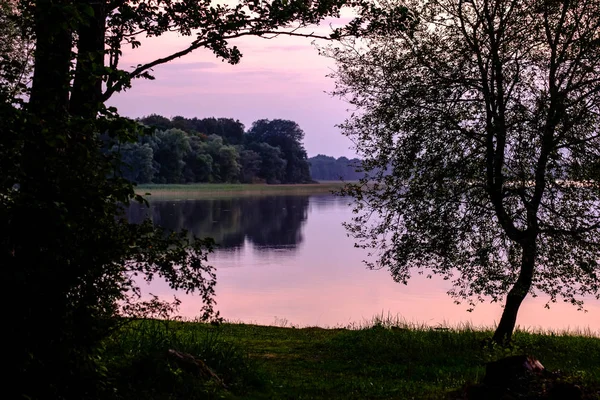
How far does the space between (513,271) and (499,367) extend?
20.2 feet

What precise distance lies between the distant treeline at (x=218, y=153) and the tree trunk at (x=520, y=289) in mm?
65335

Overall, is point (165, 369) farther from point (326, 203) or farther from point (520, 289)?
point (326, 203)

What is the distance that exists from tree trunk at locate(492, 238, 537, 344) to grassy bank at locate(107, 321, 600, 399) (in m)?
0.49

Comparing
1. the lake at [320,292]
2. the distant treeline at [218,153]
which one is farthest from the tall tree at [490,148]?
the distant treeline at [218,153]

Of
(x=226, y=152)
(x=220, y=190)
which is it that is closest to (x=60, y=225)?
(x=226, y=152)

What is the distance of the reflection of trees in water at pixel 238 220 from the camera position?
59062 millimetres

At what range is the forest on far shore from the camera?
108 m

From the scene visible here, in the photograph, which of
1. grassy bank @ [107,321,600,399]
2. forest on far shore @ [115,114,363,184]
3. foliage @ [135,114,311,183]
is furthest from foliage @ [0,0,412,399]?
foliage @ [135,114,311,183]

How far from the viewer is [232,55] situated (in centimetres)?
1426

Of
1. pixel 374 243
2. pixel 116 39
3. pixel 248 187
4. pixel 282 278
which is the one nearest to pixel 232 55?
pixel 116 39

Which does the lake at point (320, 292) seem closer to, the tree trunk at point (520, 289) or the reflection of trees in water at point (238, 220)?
the reflection of trees in water at point (238, 220)

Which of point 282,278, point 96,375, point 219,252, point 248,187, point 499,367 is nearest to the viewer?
point 96,375

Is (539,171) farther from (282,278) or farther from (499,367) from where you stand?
(282,278)

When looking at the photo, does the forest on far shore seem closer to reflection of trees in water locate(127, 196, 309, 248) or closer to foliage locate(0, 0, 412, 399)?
reflection of trees in water locate(127, 196, 309, 248)
